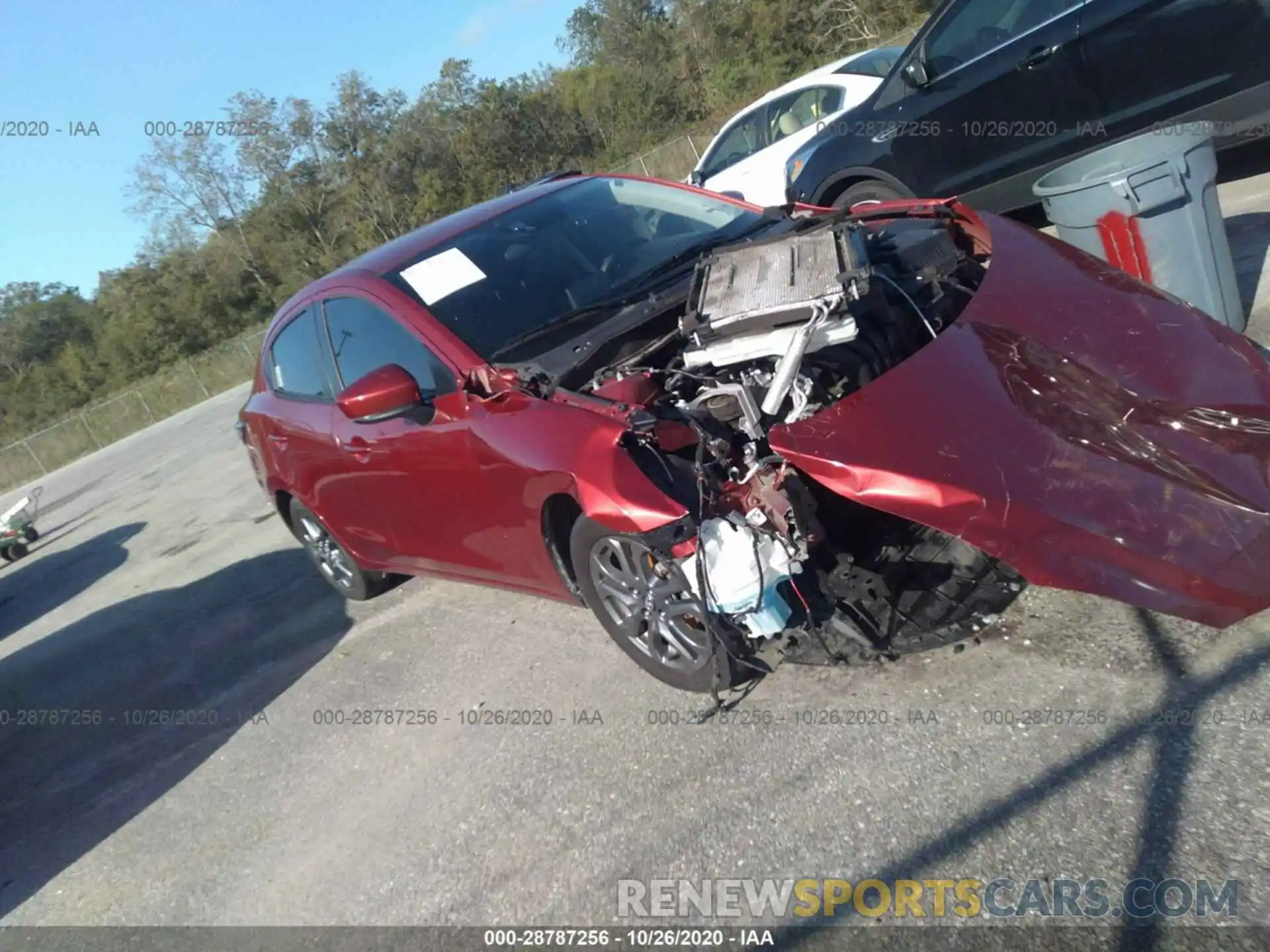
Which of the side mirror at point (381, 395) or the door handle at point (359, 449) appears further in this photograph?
the door handle at point (359, 449)

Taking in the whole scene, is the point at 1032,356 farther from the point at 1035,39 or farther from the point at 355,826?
the point at 1035,39

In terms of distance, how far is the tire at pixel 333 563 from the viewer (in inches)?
233

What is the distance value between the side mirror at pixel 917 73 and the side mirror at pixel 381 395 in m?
4.51

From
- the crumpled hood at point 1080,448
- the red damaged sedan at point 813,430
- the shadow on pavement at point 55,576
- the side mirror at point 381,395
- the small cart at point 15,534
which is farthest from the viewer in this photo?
the small cart at point 15,534

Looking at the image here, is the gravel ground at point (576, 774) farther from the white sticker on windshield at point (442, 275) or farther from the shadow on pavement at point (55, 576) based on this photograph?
the shadow on pavement at point (55, 576)

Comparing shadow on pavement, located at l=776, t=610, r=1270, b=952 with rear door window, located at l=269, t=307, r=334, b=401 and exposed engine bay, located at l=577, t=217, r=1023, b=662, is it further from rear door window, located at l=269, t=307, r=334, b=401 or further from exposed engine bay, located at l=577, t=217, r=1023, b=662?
rear door window, located at l=269, t=307, r=334, b=401

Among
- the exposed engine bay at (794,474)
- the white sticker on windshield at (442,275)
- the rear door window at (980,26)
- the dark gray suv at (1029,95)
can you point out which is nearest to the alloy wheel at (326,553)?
the white sticker on windshield at (442,275)

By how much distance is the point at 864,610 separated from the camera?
3.28m

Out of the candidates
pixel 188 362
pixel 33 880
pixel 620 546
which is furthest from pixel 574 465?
pixel 188 362

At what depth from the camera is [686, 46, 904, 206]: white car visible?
969 cm

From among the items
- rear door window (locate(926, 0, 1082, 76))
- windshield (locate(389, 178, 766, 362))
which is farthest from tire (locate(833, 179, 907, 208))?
windshield (locate(389, 178, 766, 362))

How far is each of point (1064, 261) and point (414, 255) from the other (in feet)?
9.06

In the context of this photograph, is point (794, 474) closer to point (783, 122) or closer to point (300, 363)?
point (300, 363)

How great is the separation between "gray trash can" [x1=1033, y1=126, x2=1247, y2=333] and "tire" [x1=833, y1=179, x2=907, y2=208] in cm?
241
